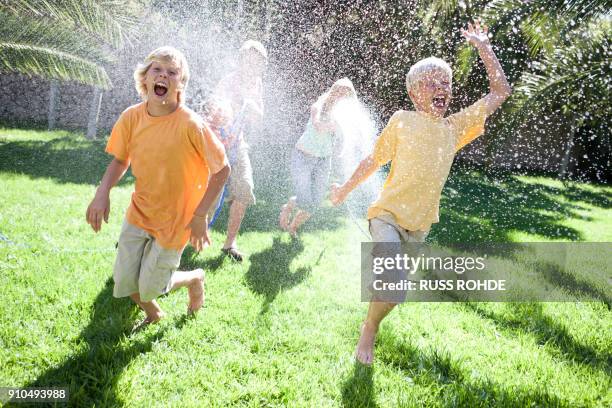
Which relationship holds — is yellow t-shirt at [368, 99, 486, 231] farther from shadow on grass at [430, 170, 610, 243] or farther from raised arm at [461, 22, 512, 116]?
shadow on grass at [430, 170, 610, 243]

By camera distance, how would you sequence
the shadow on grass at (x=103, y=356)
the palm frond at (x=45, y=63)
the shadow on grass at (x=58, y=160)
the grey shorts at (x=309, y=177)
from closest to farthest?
the shadow on grass at (x=103, y=356) < the palm frond at (x=45, y=63) < the grey shorts at (x=309, y=177) < the shadow on grass at (x=58, y=160)

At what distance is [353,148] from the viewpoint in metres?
6.88

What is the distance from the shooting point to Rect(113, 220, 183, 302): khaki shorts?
252 cm

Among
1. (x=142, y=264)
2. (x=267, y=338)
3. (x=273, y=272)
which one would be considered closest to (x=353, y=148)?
(x=273, y=272)

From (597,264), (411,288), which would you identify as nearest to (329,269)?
(411,288)

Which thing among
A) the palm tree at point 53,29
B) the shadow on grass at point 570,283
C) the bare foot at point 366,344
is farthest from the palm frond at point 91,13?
the shadow on grass at point 570,283

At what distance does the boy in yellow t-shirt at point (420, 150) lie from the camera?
2.66 metres

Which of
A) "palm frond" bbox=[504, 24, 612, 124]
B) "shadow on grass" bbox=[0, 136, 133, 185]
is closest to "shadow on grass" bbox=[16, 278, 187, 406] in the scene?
"shadow on grass" bbox=[0, 136, 133, 185]

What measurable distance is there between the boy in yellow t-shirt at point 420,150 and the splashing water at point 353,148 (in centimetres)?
120

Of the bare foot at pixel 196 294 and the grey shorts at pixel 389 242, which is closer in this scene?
the grey shorts at pixel 389 242

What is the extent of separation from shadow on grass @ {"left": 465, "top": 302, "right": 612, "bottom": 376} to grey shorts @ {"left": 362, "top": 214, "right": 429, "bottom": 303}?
4.05ft

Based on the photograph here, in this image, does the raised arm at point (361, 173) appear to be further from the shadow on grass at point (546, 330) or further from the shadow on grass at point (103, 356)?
the shadow on grass at point (546, 330)

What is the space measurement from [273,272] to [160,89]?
199cm

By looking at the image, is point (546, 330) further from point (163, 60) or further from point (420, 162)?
point (163, 60)
